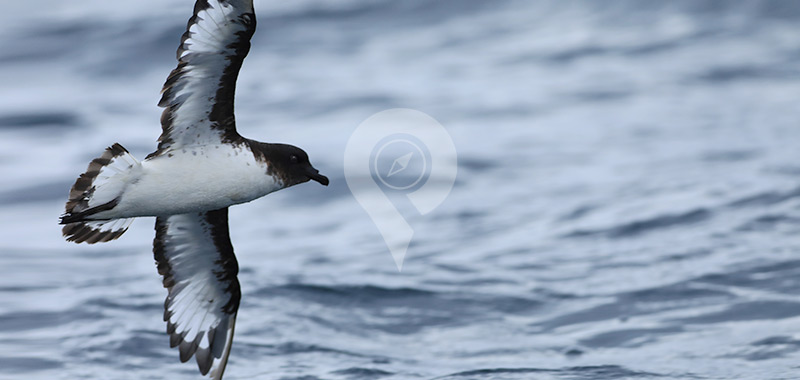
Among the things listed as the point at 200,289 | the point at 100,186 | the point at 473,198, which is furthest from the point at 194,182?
the point at 473,198

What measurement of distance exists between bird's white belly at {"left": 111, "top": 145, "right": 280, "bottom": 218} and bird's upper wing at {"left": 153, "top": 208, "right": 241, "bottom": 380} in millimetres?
1293

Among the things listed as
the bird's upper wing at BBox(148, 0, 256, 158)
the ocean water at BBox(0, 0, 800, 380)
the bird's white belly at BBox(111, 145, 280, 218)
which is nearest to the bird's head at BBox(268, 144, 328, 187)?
the bird's white belly at BBox(111, 145, 280, 218)

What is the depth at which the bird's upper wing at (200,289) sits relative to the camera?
1012cm

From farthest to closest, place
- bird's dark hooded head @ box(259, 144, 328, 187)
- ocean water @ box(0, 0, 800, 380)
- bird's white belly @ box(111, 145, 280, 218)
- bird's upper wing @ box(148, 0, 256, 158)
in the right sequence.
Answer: ocean water @ box(0, 0, 800, 380) < bird's dark hooded head @ box(259, 144, 328, 187) < bird's white belly @ box(111, 145, 280, 218) < bird's upper wing @ box(148, 0, 256, 158)

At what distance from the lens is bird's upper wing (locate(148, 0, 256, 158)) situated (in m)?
8.27

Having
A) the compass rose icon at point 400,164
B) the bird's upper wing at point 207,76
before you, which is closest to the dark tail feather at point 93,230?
the bird's upper wing at point 207,76

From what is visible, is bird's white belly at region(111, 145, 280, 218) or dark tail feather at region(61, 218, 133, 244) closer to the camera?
bird's white belly at region(111, 145, 280, 218)

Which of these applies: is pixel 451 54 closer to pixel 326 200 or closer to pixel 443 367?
pixel 326 200

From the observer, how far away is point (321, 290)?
56.2 ft

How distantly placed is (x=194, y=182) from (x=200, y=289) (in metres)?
2.01

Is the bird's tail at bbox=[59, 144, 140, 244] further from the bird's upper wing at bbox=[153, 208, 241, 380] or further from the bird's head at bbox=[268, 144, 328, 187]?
the bird's upper wing at bbox=[153, 208, 241, 380]

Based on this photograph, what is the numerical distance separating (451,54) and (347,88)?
3.35 metres

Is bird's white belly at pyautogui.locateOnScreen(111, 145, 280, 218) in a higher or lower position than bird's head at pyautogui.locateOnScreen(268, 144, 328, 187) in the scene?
lower

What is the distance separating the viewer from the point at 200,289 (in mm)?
10422
